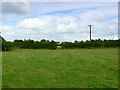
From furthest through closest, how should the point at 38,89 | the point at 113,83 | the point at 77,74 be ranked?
the point at 77,74 < the point at 113,83 < the point at 38,89

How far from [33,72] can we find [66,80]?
2.07m

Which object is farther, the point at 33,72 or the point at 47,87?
the point at 33,72

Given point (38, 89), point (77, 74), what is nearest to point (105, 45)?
point (77, 74)

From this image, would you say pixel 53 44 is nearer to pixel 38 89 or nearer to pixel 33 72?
pixel 33 72

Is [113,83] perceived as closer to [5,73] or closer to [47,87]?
[47,87]

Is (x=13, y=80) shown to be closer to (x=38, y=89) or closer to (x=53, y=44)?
(x=38, y=89)

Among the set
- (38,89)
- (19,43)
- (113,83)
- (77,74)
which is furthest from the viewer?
(19,43)

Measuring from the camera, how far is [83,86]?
8.66 m

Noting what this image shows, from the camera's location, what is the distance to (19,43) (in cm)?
4397

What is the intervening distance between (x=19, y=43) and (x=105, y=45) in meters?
14.6

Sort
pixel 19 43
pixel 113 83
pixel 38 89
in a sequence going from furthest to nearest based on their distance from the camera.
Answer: pixel 19 43
pixel 113 83
pixel 38 89

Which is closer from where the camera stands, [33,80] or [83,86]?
[83,86]

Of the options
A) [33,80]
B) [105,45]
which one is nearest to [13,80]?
[33,80]

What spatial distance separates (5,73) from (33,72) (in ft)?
3.71
